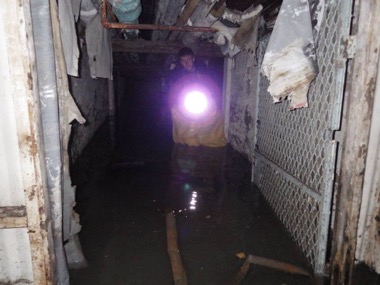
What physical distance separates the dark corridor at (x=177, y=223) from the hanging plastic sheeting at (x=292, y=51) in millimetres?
1959

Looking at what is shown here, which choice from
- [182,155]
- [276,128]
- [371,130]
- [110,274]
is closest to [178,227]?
[110,274]

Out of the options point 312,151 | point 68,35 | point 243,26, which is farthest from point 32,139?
point 243,26

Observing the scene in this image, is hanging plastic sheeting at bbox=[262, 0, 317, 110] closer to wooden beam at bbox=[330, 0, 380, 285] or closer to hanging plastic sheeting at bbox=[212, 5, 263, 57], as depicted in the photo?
wooden beam at bbox=[330, 0, 380, 285]

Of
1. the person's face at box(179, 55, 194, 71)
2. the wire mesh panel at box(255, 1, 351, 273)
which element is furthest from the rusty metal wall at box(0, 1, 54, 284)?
the person's face at box(179, 55, 194, 71)

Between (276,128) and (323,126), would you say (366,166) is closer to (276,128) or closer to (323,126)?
(323,126)

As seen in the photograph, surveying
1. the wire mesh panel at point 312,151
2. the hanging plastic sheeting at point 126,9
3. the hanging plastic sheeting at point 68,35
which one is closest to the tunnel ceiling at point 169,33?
the hanging plastic sheeting at point 126,9

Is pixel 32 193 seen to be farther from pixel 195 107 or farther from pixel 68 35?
pixel 195 107

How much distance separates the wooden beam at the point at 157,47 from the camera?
22.7ft

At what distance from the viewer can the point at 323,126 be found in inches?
107

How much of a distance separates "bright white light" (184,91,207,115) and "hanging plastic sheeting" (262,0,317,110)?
4994 millimetres

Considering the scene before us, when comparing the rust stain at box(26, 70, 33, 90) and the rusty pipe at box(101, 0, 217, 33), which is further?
the rusty pipe at box(101, 0, 217, 33)

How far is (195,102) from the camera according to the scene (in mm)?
7645

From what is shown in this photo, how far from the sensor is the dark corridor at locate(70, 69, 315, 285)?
2875 millimetres

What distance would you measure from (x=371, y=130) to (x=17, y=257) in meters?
3.26
